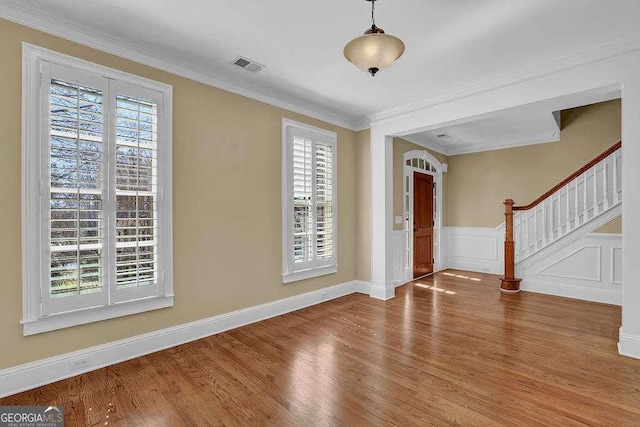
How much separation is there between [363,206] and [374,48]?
319cm

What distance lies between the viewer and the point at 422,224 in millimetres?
6348

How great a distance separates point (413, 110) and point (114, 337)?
168 inches

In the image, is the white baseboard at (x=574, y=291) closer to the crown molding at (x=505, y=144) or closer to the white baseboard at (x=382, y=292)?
the white baseboard at (x=382, y=292)

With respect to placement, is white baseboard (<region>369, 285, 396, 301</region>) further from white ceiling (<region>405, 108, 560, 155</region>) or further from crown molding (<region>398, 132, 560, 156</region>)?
white ceiling (<region>405, 108, 560, 155</region>)

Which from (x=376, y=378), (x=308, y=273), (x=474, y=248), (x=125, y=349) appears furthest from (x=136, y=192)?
(x=474, y=248)

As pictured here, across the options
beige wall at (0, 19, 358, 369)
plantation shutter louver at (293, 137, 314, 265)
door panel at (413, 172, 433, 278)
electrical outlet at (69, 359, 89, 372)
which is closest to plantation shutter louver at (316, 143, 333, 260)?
plantation shutter louver at (293, 137, 314, 265)

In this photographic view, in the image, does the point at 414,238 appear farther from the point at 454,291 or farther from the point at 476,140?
the point at 476,140

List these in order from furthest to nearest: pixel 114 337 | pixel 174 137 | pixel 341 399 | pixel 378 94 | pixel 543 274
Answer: pixel 543 274 < pixel 378 94 < pixel 174 137 < pixel 114 337 < pixel 341 399

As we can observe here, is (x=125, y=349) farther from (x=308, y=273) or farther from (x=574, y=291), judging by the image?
(x=574, y=291)

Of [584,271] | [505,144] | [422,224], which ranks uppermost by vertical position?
[505,144]

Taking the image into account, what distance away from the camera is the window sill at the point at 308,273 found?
160 inches

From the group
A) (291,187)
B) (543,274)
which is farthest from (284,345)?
(543,274)

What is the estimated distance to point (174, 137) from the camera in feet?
9.98

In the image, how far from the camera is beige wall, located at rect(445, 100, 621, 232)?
5.24m
